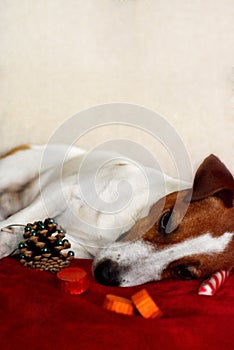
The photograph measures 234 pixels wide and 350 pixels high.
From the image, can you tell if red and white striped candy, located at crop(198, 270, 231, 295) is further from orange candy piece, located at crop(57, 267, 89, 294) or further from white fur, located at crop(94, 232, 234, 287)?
orange candy piece, located at crop(57, 267, 89, 294)

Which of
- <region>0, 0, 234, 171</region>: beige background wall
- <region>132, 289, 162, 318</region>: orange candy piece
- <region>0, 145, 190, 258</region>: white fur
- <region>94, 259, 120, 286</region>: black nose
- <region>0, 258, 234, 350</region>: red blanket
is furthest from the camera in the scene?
<region>0, 0, 234, 171</region>: beige background wall

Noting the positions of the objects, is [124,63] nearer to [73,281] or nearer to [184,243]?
[184,243]

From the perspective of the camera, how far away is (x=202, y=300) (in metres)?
1.40

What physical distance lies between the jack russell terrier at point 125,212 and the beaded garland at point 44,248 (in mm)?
82

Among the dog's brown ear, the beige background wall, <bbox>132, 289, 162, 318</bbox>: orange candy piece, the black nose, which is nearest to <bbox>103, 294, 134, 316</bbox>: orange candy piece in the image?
<bbox>132, 289, 162, 318</bbox>: orange candy piece

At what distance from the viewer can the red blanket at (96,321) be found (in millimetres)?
1144

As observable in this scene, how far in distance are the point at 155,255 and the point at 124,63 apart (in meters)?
0.92

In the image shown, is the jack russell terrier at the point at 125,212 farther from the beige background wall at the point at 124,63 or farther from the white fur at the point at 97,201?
the beige background wall at the point at 124,63

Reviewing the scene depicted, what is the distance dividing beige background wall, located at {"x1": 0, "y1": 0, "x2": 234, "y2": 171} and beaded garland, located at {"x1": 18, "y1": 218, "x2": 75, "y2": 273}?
2.30ft

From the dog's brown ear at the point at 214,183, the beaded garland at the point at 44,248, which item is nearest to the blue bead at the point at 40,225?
the beaded garland at the point at 44,248

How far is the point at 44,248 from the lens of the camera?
1.63m

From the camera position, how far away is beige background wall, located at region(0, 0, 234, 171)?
2.13 meters

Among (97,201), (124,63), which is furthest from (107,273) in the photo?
(124,63)

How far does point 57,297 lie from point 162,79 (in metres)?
1.14
